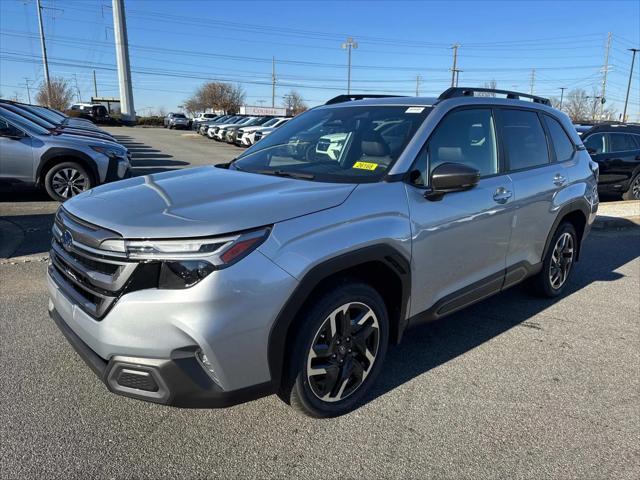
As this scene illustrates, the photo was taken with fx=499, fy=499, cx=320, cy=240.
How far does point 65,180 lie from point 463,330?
24.6 ft

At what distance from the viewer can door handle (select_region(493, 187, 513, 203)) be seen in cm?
365

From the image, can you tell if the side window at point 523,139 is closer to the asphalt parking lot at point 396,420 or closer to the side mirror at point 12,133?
the asphalt parking lot at point 396,420

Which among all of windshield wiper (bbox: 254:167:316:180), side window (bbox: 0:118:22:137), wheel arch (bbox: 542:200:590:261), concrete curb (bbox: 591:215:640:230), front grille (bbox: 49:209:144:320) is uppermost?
side window (bbox: 0:118:22:137)

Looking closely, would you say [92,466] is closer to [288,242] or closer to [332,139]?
[288,242]

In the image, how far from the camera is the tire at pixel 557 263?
15.4 ft

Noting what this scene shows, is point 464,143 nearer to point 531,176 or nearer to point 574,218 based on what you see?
point 531,176

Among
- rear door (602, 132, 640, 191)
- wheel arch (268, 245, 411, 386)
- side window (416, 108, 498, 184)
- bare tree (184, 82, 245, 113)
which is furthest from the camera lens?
bare tree (184, 82, 245, 113)

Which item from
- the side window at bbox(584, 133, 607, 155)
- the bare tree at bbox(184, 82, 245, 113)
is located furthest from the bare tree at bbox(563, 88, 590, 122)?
the side window at bbox(584, 133, 607, 155)

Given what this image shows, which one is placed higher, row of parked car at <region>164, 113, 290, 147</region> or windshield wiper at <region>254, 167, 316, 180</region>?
windshield wiper at <region>254, 167, 316, 180</region>

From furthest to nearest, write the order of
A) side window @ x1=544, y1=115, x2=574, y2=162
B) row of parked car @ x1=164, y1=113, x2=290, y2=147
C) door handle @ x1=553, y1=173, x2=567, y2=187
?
row of parked car @ x1=164, y1=113, x2=290, y2=147 < side window @ x1=544, y1=115, x2=574, y2=162 < door handle @ x1=553, y1=173, x2=567, y2=187

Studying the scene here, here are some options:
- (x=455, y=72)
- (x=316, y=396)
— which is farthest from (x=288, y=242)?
(x=455, y=72)

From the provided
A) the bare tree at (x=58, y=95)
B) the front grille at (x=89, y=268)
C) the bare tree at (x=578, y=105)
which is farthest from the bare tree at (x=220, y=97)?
the front grille at (x=89, y=268)

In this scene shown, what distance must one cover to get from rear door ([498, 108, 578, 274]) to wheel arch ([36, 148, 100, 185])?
729 centimetres

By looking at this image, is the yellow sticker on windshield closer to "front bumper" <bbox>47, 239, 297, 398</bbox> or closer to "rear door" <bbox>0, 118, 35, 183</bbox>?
"front bumper" <bbox>47, 239, 297, 398</bbox>
